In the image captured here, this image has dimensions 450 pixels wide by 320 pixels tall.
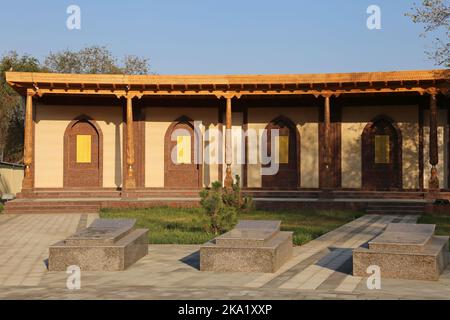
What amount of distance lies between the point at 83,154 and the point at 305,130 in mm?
8457

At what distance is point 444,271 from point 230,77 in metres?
13.8

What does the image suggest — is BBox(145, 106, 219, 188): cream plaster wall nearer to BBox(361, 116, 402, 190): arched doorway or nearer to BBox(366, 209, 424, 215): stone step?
BBox(361, 116, 402, 190): arched doorway

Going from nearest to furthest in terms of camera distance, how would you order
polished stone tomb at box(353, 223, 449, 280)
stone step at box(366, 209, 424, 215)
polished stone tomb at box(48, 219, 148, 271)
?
1. polished stone tomb at box(353, 223, 449, 280)
2. polished stone tomb at box(48, 219, 148, 271)
3. stone step at box(366, 209, 424, 215)

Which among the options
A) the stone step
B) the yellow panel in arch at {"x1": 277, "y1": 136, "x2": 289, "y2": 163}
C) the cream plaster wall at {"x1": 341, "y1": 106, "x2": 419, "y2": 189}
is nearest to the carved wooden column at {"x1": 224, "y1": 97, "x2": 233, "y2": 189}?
the yellow panel in arch at {"x1": 277, "y1": 136, "x2": 289, "y2": 163}

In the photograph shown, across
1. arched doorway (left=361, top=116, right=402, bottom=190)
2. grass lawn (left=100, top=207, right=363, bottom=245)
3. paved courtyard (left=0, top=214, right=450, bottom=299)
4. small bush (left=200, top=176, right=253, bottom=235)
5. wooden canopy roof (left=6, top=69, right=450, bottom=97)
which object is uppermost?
wooden canopy roof (left=6, top=69, right=450, bottom=97)

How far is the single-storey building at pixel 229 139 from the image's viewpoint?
72.7ft

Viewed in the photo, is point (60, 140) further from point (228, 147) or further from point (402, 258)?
point (402, 258)

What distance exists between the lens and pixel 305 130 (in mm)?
23641

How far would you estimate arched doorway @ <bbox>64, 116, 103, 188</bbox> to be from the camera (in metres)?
23.5

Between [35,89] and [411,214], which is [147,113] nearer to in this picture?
[35,89]

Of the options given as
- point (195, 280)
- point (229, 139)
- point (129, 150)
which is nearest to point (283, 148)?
point (229, 139)

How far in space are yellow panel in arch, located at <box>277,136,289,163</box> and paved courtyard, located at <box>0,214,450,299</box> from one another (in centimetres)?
1139

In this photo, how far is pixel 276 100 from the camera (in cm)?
2366
